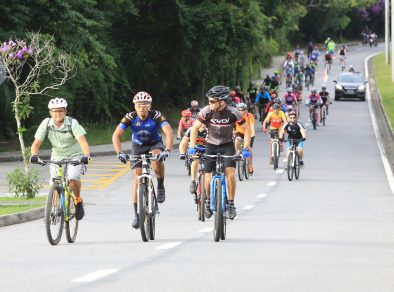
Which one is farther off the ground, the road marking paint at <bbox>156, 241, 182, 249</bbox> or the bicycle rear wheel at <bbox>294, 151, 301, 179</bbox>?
the road marking paint at <bbox>156, 241, 182, 249</bbox>

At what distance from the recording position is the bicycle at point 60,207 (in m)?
14.9

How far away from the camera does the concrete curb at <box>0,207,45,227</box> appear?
1943 cm

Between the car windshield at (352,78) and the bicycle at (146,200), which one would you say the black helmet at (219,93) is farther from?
the car windshield at (352,78)

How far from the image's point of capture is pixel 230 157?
16.0m

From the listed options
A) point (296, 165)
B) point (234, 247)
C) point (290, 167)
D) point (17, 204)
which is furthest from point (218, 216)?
point (296, 165)

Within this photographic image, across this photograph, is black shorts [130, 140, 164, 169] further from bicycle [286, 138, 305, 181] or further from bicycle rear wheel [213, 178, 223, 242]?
bicycle [286, 138, 305, 181]

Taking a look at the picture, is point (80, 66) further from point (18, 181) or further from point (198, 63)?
point (18, 181)

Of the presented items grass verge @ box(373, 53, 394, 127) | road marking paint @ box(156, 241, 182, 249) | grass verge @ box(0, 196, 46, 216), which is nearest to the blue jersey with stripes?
road marking paint @ box(156, 241, 182, 249)

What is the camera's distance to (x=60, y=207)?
15.2 meters

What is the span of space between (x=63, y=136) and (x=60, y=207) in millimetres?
875

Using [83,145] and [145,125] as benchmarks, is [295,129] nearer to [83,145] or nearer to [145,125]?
[145,125]

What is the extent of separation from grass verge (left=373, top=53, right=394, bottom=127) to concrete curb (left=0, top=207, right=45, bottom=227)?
3211cm

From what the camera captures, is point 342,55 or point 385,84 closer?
point 385,84

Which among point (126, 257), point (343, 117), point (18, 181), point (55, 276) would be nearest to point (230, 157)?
point (126, 257)
